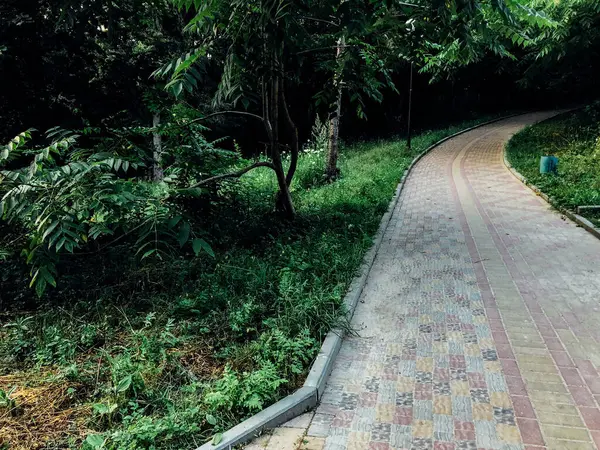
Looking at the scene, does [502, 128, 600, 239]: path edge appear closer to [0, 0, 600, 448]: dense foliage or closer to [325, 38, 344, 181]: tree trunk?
[0, 0, 600, 448]: dense foliage

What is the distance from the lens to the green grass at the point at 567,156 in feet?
31.9

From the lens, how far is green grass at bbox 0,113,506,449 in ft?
10.2

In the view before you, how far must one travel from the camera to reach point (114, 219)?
3.97 metres

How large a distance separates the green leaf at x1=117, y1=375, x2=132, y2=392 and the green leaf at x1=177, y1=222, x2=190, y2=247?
1205mm

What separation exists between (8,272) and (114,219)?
9.14 feet

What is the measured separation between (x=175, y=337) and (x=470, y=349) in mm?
3022

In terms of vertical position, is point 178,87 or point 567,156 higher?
point 178,87

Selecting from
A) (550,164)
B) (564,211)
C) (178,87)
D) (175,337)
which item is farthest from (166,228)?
(550,164)

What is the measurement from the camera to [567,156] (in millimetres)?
13648

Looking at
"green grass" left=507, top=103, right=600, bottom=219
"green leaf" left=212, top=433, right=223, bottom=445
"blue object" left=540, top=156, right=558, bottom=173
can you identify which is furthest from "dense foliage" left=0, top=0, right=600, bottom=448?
"blue object" left=540, top=156, right=558, bottom=173

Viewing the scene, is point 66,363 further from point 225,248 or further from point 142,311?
point 225,248

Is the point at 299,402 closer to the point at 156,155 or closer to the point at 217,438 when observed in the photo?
the point at 217,438

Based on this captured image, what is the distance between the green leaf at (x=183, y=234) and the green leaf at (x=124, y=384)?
1.21 m

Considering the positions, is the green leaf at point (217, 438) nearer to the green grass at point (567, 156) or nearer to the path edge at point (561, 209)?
the path edge at point (561, 209)
